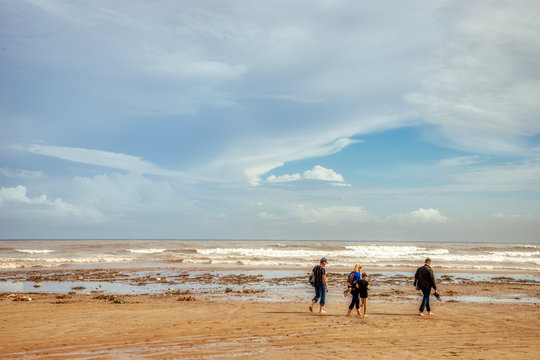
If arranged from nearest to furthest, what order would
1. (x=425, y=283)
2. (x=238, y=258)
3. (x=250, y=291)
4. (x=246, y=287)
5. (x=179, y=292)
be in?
1. (x=425, y=283)
2. (x=179, y=292)
3. (x=250, y=291)
4. (x=246, y=287)
5. (x=238, y=258)

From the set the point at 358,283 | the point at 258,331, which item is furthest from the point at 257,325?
the point at 358,283

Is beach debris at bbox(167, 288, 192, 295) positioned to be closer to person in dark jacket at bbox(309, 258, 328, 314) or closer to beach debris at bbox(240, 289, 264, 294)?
beach debris at bbox(240, 289, 264, 294)

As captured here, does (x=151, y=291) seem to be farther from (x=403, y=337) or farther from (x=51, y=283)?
(x=403, y=337)

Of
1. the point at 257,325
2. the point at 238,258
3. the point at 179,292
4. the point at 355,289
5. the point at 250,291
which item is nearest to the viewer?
the point at 257,325

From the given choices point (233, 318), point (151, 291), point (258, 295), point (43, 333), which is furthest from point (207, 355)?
point (151, 291)

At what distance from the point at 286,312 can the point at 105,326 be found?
6032mm

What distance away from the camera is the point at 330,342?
10.1 meters

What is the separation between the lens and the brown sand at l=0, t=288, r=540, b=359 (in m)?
9.12

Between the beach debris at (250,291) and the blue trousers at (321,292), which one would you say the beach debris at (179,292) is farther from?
the blue trousers at (321,292)

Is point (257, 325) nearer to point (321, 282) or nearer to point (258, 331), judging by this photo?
point (258, 331)

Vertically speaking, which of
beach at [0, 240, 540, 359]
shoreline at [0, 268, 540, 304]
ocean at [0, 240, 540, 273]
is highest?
beach at [0, 240, 540, 359]

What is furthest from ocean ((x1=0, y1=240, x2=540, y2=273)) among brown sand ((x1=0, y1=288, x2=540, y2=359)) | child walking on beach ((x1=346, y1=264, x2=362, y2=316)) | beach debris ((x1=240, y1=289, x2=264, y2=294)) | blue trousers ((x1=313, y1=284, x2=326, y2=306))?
child walking on beach ((x1=346, y1=264, x2=362, y2=316))

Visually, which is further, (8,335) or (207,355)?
(8,335)

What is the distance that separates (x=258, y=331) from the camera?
11219 mm
